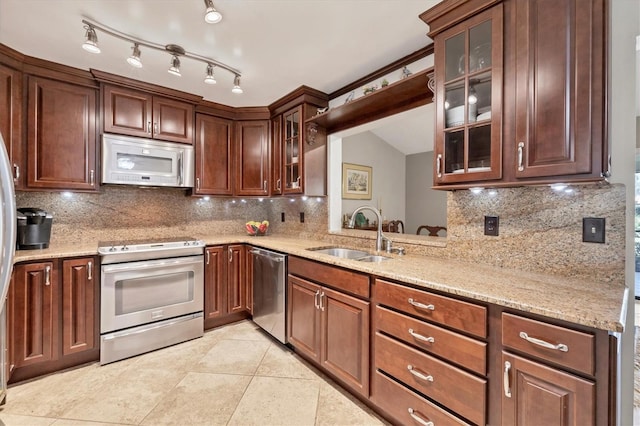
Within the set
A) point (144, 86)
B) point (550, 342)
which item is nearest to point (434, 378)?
point (550, 342)

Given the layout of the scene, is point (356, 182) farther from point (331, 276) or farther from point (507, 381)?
point (507, 381)

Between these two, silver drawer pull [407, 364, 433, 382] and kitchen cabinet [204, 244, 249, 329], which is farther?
kitchen cabinet [204, 244, 249, 329]

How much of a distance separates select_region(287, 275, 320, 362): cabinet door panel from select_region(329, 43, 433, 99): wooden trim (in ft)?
6.16

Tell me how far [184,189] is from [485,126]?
121 inches

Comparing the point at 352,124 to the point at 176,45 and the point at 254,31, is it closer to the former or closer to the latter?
the point at 254,31

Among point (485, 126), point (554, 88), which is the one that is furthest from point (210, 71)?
point (554, 88)

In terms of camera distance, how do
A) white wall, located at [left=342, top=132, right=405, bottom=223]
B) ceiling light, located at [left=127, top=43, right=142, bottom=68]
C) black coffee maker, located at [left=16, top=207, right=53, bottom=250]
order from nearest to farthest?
ceiling light, located at [left=127, top=43, right=142, bottom=68]
black coffee maker, located at [left=16, top=207, right=53, bottom=250]
white wall, located at [left=342, top=132, right=405, bottom=223]

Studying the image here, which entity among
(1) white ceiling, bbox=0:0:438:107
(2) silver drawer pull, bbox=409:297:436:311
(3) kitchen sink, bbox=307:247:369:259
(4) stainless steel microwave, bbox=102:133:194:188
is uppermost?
(1) white ceiling, bbox=0:0:438:107

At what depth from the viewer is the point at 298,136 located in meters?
3.03

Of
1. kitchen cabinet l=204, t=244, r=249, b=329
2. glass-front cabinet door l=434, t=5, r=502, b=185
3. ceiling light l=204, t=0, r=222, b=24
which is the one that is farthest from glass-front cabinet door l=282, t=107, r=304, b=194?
glass-front cabinet door l=434, t=5, r=502, b=185

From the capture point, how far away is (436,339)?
1.41m

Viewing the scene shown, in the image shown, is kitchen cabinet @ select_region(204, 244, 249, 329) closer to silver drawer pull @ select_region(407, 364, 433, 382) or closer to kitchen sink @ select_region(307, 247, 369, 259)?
kitchen sink @ select_region(307, 247, 369, 259)

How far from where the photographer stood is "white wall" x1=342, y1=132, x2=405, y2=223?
544 centimetres

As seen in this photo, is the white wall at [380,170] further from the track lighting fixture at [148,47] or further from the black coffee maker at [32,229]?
the black coffee maker at [32,229]
